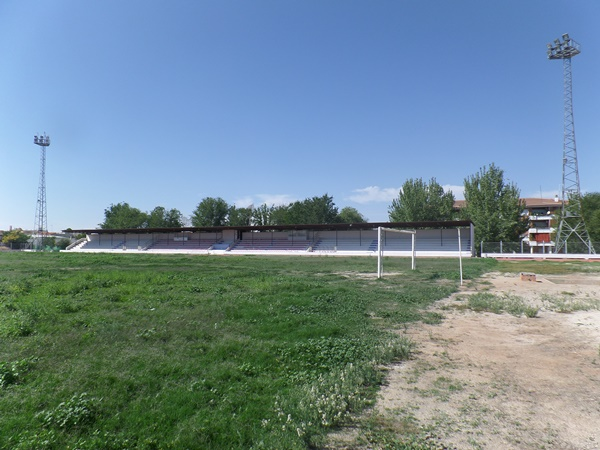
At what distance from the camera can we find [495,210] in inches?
2175

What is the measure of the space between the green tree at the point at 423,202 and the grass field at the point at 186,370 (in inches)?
2382

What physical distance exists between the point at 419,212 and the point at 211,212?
1965 inches

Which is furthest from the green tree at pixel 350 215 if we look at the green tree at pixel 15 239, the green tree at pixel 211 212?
the green tree at pixel 15 239

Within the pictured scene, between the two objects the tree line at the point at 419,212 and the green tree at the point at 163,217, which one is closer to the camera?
the tree line at the point at 419,212

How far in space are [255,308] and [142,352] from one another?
3.88 metres

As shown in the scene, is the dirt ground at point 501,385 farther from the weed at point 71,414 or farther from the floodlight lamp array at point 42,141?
the floodlight lamp array at point 42,141

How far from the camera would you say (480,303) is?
11.0m

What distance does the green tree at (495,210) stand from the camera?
53938 millimetres

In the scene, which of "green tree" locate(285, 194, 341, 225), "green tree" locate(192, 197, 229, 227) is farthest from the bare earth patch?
"green tree" locate(192, 197, 229, 227)

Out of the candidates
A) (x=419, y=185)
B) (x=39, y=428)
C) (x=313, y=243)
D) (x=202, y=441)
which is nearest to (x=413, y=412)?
(x=202, y=441)

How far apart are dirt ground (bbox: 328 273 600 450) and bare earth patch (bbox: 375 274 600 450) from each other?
1cm

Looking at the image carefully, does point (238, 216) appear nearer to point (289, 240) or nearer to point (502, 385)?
point (289, 240)

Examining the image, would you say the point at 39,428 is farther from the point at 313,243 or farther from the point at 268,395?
the point at 313,243

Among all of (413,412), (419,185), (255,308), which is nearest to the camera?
(413,412)
